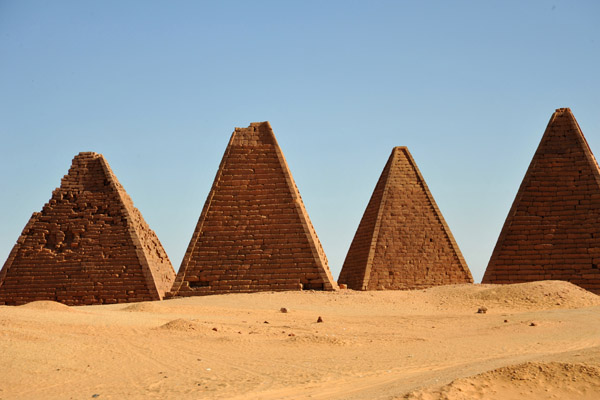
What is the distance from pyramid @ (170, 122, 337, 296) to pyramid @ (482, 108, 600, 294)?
521 cm

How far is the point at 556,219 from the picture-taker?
22672 mm

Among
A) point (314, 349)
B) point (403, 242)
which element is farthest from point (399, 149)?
point (314, 349)

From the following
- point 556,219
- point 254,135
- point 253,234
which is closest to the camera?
point 253,234

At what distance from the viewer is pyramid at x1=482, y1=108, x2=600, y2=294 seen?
22.2 metres

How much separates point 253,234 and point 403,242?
4.55m

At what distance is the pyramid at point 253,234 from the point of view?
21203mm

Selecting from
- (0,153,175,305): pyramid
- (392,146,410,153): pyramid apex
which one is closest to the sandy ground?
(0,153,175,305): pyramid

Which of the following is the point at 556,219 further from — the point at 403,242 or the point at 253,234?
the point at 253,234

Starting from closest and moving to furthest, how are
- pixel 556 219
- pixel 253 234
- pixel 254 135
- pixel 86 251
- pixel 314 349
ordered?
pixel 314 349 < pixel 253 234 < pixel 556 219 < pixel 254 135 < pixel 86 251

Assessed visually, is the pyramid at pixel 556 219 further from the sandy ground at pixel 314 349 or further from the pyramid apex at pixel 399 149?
the pyramid apex at pixel 399 149

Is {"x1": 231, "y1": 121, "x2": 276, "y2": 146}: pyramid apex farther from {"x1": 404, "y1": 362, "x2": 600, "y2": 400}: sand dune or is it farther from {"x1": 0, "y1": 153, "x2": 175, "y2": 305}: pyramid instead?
{"x1": 404, "y1": 362, "x2": 600, "y2": 400}: sand dune

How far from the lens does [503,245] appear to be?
22750 millimetres

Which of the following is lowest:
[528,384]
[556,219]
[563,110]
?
[528,384]

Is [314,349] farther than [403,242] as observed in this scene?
No
